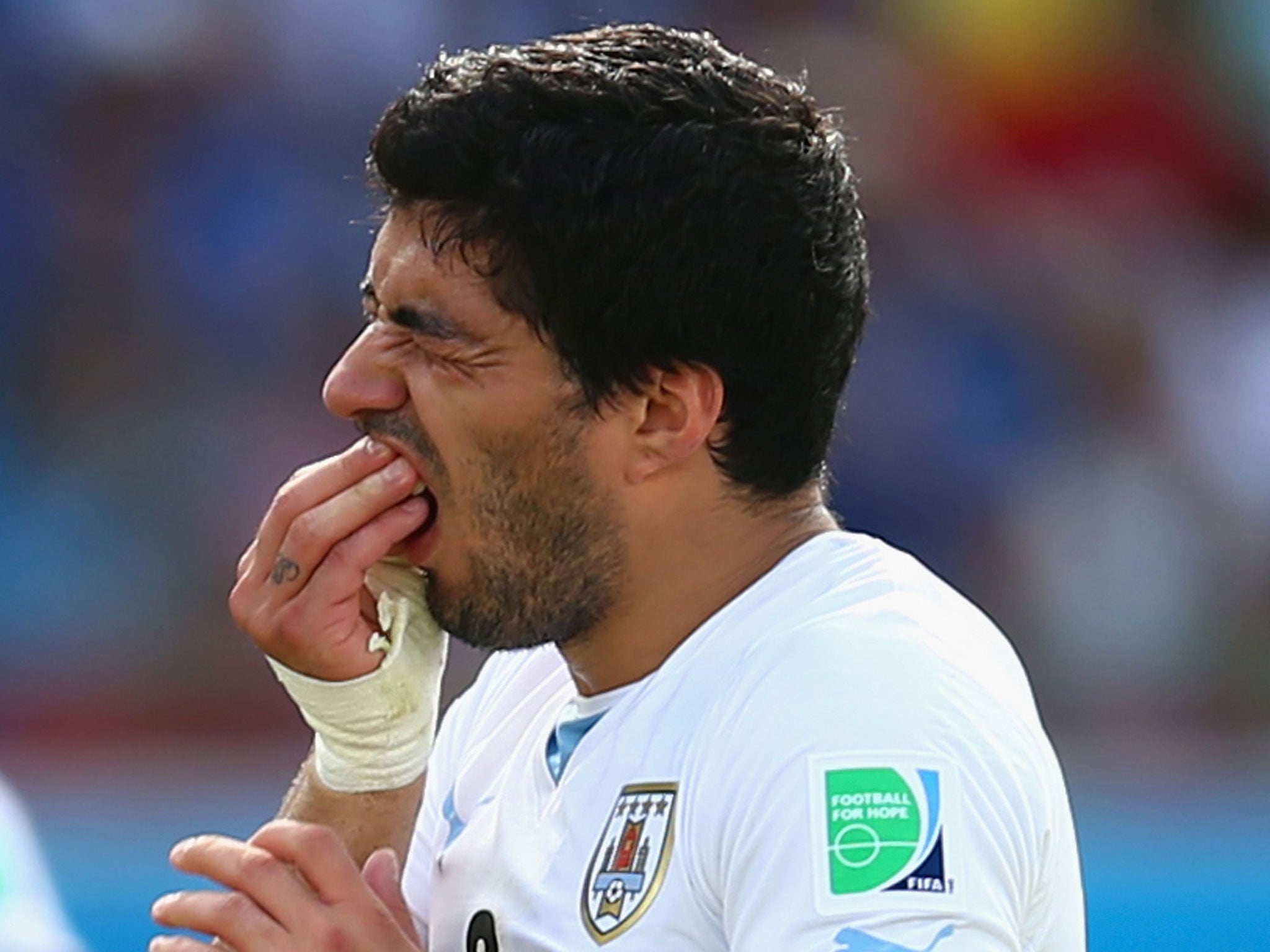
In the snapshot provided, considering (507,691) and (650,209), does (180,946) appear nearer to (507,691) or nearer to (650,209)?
(507,691)

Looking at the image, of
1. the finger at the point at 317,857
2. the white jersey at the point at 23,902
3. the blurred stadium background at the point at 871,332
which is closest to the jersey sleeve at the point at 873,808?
the finger at the point at 317,857

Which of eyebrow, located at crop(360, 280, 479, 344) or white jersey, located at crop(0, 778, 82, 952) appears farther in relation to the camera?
white jersey, located at crop(0, 778, 82, 952)

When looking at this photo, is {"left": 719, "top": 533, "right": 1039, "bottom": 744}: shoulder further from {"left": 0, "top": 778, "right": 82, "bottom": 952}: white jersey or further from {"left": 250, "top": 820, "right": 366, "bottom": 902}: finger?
{"left": 0, "top": 778, "right": 82, "bottom": 952}: white jersey

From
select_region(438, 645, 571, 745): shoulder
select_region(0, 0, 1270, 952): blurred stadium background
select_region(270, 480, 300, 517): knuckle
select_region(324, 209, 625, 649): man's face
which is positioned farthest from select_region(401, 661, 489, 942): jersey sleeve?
select_region(0, 0, 1270, 952): blurred stadium background

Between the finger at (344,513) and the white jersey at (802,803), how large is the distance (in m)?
0.37

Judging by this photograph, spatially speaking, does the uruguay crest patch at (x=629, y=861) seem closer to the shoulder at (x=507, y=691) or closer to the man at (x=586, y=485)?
the man at (x=586, y=485)

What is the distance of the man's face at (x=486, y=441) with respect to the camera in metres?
2.49

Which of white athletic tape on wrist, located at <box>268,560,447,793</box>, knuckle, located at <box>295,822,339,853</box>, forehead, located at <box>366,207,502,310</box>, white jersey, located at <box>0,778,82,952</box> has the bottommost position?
knuckle, located at <box>295,822,339,853</box>

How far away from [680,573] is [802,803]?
0.52 metres

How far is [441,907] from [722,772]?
57cm

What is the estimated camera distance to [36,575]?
7609 mm

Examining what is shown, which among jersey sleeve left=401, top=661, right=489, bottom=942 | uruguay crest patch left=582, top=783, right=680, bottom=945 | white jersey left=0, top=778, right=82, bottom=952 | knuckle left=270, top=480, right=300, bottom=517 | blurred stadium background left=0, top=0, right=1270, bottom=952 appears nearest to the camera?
uruguay crest patch left=582, top=783, right=680, bottom=945

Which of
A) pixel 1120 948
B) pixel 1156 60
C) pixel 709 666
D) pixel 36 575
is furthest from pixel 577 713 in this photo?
pixel 1156 60

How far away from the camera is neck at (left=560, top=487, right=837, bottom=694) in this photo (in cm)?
253
